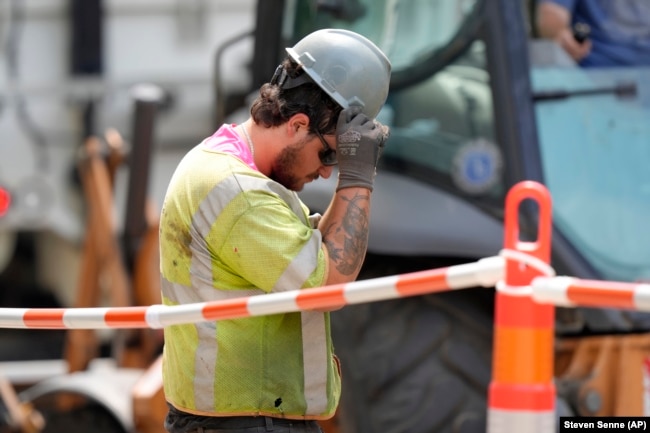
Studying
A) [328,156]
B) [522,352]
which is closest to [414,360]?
[328,156]

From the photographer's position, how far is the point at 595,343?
435cm

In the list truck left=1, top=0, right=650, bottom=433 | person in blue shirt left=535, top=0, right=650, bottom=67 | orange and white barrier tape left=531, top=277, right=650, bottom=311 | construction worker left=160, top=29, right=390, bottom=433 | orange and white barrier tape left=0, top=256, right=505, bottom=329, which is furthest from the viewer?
person in blue shirt left=535, top=0, right=650, bottom=67

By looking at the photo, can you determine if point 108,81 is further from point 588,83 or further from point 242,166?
point 242,166

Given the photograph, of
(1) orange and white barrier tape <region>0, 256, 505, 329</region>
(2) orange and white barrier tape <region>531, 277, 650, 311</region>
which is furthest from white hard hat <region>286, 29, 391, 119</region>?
(2) orange and white barrier tape <region>531, 277, 650, 311</region>

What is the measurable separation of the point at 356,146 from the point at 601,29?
2.18 m

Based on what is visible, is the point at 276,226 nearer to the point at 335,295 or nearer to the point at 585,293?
the point at 335,295

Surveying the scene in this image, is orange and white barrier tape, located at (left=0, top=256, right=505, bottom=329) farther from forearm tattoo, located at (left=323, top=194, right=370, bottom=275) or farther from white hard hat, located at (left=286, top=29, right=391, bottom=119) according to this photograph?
white hard hat, located at (left=286, top=29, right=391, bottom=119)

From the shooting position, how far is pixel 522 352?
2512mm

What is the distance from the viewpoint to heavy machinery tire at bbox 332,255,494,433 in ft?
14.5

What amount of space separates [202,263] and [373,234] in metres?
1.49

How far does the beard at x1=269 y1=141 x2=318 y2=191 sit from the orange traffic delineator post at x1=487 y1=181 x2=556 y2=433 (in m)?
0.60

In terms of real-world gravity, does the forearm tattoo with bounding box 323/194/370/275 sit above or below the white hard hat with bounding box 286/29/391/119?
below

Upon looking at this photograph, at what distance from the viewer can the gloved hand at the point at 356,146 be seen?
9.55ft

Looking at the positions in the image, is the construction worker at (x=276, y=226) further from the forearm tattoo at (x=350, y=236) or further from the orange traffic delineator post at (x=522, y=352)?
the orange traffic delineator post at (x=522, y=352)
